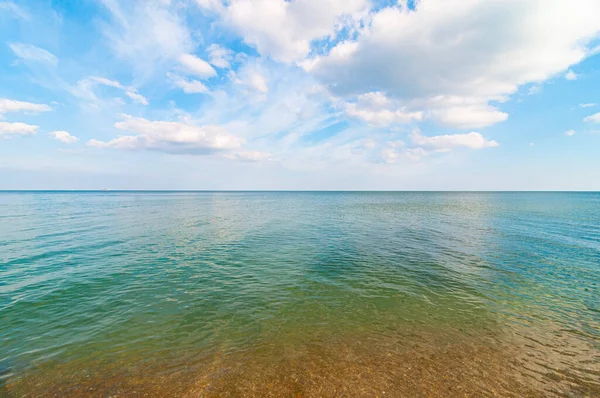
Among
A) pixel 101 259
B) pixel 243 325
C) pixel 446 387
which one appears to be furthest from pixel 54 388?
pixel 101 259

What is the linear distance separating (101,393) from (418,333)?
13068mm

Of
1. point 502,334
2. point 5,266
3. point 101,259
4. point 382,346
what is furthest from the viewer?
point 101,259

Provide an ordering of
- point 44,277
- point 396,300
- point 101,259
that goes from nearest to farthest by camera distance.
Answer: point 396,300 < point 44,277 < point 101,259

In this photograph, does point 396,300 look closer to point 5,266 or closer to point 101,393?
point 101,393

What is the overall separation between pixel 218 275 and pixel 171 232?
2413cm

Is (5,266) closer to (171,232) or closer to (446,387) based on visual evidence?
(171,232)

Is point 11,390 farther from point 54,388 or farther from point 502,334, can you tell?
point 502,334

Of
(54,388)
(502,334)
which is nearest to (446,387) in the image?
(502,334)

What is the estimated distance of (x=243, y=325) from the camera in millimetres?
12891

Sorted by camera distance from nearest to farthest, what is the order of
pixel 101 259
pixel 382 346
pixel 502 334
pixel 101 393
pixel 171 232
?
pixel 101 393 < pixel 382 346 < pixel 502 334 < pixel 101 259 < pixel 171 232

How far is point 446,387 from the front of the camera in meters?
8.77

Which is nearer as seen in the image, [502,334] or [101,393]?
[101,393]

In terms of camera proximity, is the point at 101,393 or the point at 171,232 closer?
the point at 101,393

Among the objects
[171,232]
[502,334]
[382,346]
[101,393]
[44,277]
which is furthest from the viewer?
[171,232]
